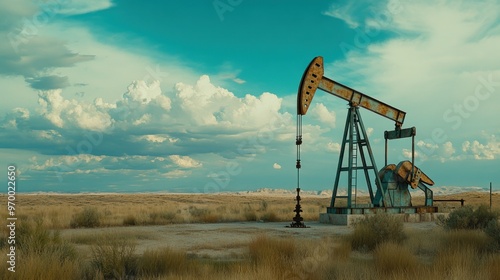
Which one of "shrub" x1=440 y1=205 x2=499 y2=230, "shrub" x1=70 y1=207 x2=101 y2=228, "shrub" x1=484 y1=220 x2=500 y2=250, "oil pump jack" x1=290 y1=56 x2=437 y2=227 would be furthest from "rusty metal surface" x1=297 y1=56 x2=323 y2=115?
"shrub" x1=70 y1=207 x2=101 y2=228

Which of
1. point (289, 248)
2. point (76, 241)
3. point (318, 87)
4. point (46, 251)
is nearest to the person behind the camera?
point (46, 251)

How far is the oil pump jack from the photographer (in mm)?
18297

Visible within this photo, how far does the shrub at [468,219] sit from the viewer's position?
15.1 meters

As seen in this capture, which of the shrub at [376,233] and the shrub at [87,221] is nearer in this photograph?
the shrub at [376,233]

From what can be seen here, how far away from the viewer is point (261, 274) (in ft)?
21.9

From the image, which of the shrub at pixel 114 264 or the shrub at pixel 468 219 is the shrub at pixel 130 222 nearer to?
the shrub at pixel 468 219

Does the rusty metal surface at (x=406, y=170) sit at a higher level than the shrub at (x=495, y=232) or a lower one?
higher

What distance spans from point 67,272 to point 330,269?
381 centimetres

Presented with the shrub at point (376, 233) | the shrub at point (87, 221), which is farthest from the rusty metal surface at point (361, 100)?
the shrub at point (87, 221)

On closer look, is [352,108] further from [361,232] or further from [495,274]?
[495,274]

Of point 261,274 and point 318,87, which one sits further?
point 318,87

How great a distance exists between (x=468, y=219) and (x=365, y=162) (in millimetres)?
4948

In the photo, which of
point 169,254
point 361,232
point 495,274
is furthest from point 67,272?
point 361,232

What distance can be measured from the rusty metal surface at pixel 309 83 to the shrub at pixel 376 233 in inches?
263
